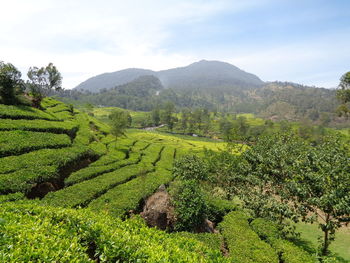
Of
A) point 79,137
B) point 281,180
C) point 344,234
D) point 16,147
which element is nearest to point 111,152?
point 79,137

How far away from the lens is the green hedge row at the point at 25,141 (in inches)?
868

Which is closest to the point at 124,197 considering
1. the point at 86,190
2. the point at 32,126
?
the point at 86,190

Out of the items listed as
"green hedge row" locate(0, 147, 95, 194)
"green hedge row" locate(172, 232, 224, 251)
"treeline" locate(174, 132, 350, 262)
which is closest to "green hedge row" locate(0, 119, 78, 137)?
"green hedge row" locate(0, 147, 95, 194)

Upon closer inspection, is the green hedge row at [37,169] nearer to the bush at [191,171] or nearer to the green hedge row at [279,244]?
the bush at [191,171]

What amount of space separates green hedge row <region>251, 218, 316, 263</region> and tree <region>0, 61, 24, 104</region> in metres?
39.4

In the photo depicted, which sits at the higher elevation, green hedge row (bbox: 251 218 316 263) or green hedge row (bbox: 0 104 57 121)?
green hedge row (bbox: 0 104 57 121)

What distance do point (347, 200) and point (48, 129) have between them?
35.5 metres

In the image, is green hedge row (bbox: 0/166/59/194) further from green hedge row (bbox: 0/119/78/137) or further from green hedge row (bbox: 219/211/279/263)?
green hedge row (bbox: 219/211/279/263)

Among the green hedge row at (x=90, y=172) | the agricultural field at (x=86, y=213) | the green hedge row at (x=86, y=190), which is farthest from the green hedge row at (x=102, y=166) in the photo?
the green hedge row at (x=86, y=190)

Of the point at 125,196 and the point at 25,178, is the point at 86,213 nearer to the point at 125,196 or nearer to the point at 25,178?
the point at 125,196

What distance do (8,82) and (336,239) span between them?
163 ft

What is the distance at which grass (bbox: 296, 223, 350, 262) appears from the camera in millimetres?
19331

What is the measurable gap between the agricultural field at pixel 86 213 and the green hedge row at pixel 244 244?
0.22 feet

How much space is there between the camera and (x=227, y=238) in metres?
16.0
